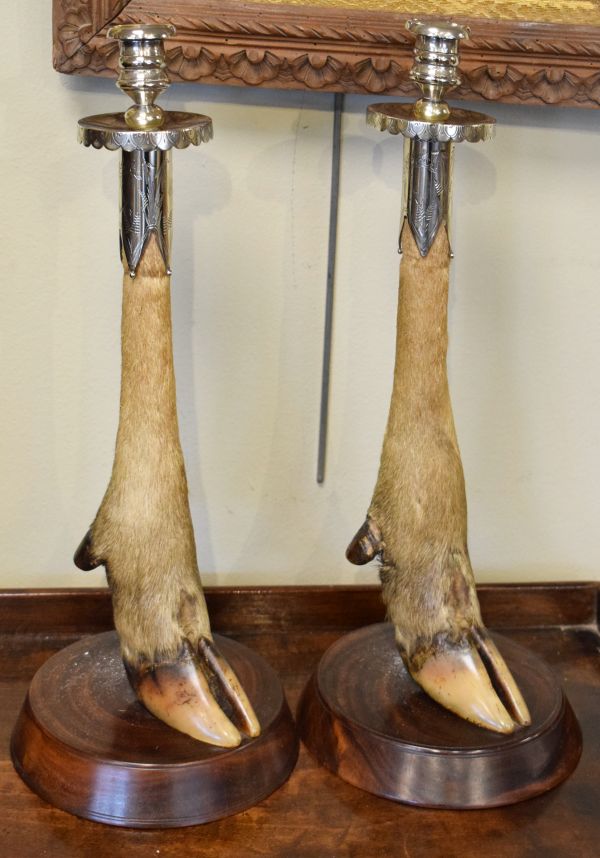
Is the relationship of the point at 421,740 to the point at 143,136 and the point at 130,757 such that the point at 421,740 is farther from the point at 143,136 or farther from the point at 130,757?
the point at 143,136

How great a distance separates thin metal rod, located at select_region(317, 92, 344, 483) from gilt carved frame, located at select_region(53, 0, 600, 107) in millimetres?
44

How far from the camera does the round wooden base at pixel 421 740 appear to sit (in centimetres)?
82

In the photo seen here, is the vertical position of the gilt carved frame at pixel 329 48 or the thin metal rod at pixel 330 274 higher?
the gilt carved frame at pixel 329 48

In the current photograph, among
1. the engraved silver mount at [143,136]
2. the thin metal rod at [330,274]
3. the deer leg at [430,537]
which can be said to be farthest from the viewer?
the thin metal rod at [330,274]

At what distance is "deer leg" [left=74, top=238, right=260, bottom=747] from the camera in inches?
32.1

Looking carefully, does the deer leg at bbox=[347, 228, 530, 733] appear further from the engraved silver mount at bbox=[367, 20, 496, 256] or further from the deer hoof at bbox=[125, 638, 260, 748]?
the deer hoof at bbox=[125, 638, 260, 748]

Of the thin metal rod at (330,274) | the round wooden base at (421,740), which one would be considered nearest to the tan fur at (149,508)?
the round wooden base at (421,740)

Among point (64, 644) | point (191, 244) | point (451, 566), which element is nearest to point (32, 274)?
point (191, 244)

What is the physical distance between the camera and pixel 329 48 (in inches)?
36.4

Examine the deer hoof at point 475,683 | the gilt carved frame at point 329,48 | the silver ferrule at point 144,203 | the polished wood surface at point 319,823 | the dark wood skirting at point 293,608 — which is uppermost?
the gilt carved frame at point 329,48

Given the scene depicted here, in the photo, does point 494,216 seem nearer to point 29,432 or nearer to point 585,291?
point 585,291

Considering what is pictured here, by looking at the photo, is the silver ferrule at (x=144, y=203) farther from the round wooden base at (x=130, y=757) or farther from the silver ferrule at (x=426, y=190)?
the round wooden base at (x=130, y=757)

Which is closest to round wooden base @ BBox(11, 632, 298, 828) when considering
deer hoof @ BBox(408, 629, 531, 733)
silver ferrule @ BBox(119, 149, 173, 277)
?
deer hoof @ BBox(408, 629, 531, 733)

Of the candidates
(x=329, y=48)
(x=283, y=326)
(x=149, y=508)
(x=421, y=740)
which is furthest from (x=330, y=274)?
(x=421, y=740)
